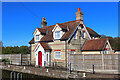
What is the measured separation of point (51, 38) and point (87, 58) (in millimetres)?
8372

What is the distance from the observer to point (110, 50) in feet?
72.7

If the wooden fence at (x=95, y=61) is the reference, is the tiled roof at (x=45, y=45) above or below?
above

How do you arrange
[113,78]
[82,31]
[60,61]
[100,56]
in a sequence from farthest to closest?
[82,31], [60,61], [100,56], [113,78]

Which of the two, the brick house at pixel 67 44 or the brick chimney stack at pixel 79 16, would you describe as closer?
the brick house at pixel 67 44

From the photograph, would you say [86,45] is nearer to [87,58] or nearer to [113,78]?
[87,58]

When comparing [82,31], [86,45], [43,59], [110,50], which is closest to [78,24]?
[82,31]

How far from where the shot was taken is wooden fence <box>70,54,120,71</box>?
15882mm

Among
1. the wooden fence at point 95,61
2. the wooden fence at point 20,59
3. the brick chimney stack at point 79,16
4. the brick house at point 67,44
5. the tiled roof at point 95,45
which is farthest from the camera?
the wooden fence at point 20,59

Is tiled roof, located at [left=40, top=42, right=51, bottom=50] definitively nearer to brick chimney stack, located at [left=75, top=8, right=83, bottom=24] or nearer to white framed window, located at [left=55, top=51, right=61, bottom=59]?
white framed window, located at [left=55, top=51, right=61, bottom=59]

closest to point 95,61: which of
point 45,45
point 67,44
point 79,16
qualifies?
point 67,44

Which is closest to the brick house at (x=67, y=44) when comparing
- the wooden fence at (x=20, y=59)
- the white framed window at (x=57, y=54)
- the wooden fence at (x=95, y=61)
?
the white framed window at (x=57, y=54)

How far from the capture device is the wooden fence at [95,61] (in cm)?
1588

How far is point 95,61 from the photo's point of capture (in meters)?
17.1

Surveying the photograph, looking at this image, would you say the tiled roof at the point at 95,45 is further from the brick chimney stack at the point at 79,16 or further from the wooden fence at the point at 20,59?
the wooden fence at the point at 20,59
